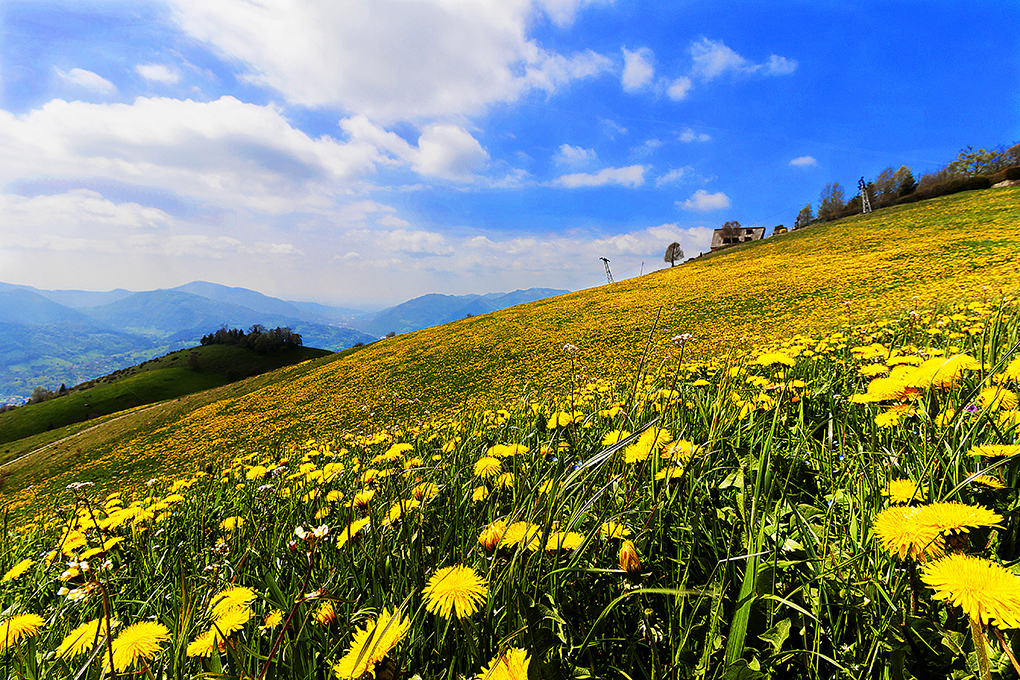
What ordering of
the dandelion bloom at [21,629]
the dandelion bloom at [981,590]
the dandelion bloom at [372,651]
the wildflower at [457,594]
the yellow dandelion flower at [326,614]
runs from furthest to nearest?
1. the dandelion bloom at [21,629]
2. the yellow dandelion flower at [326,614]
3. the wildflower at [457,594]
4. the dandelion bloom at [372,651]
5. the dandelion bloom at [981,590]

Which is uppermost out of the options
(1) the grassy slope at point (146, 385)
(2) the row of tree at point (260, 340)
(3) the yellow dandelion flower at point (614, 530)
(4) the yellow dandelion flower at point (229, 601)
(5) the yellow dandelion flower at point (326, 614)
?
(2) the row of tree at point (260, 340)

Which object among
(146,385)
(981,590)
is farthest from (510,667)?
(146,385)

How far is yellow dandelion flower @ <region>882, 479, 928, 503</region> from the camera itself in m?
1.11

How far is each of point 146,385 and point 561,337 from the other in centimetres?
8286

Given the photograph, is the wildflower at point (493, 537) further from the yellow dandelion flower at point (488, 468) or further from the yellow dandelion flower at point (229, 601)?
the yellow dandelion flower at point (229, 601)

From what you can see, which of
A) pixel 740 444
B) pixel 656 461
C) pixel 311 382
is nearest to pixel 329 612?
pixel 656 461

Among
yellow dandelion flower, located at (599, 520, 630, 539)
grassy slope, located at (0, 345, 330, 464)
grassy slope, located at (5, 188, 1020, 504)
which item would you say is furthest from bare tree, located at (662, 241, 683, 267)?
yellow dandelion flower, located at (599, 520, 630, 539)

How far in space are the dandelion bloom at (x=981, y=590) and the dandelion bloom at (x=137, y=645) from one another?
1.86 metres

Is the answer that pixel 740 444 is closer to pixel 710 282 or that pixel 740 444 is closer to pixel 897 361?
pixel 897 361

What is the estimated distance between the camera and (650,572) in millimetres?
1151

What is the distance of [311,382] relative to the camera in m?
21.5

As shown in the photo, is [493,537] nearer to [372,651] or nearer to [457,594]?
[457,594]

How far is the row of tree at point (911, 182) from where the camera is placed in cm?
4988

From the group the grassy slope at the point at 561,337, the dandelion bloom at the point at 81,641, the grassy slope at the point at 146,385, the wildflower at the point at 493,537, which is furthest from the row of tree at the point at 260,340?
the wildflower at the point at 493,537
